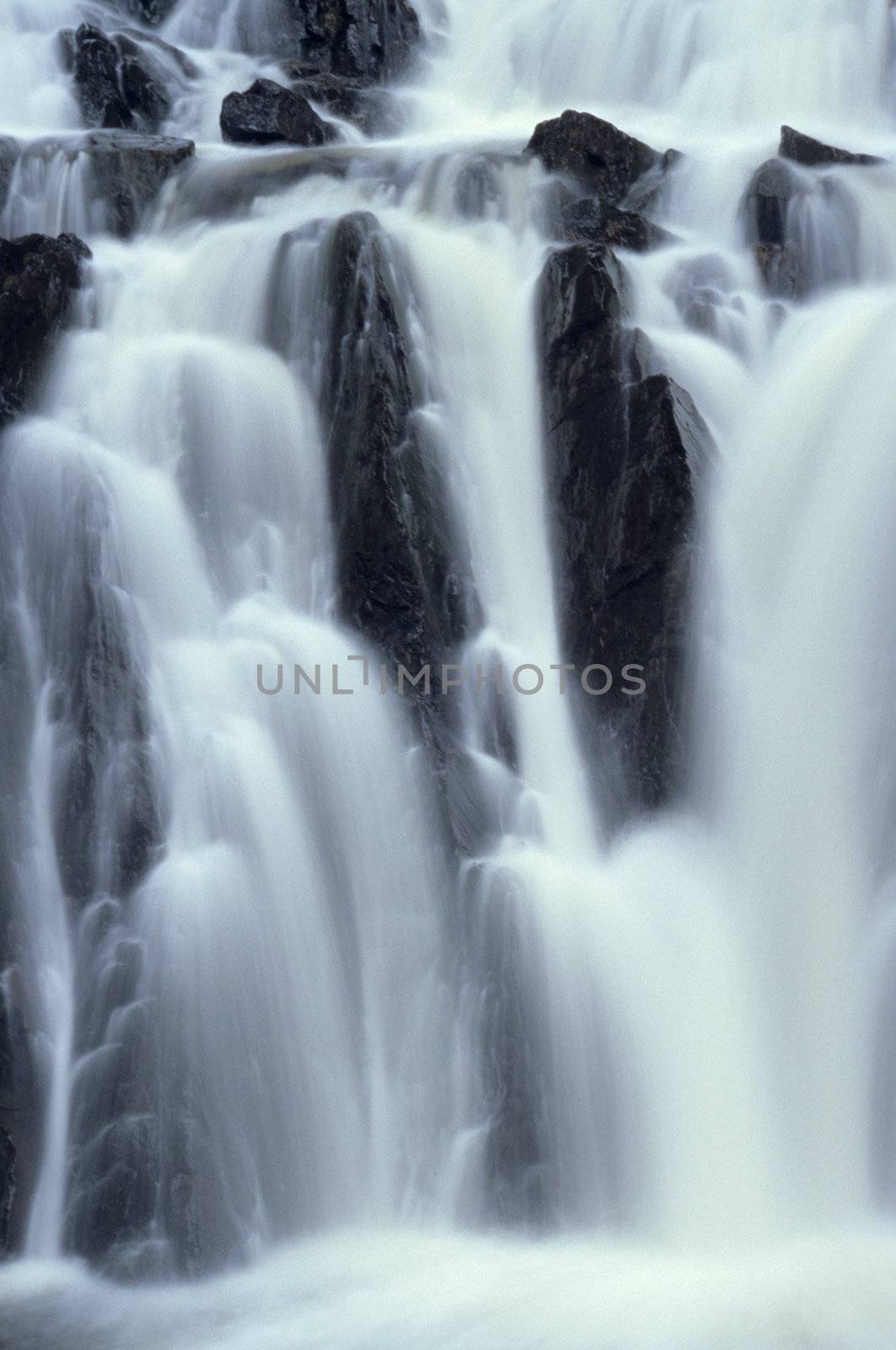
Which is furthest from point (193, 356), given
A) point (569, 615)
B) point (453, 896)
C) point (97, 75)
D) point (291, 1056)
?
point (97, 75)

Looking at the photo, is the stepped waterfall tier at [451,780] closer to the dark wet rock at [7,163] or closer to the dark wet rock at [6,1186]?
the dark wet rock at [6,1186]

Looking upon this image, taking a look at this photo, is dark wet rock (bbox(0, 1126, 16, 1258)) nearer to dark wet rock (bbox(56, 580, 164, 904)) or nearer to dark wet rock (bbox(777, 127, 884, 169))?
dark wet rock (bbox(56, 580, 164, 904))

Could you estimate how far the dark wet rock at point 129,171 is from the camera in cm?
1160

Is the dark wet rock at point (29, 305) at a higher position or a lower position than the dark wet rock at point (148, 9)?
lower

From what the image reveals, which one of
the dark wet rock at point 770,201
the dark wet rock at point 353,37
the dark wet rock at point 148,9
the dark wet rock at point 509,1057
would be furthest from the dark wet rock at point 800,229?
the dark wet rock at point 148,9

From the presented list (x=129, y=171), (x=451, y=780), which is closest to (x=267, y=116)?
(x=129, y=171)

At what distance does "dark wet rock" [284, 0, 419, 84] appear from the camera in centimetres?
1723

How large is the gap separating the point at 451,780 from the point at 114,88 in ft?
34.2

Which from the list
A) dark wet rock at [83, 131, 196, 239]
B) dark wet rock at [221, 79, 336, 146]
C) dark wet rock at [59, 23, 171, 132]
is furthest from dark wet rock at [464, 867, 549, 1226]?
dark wet rock at [59, 23, 171, 132]

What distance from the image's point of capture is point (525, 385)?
950cm

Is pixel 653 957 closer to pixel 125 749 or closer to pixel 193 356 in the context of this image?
pixel 125 749

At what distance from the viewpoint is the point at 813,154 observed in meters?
12.1

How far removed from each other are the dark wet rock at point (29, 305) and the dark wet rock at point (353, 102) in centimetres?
641

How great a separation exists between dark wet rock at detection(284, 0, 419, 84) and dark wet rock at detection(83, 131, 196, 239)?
5.73 metres
